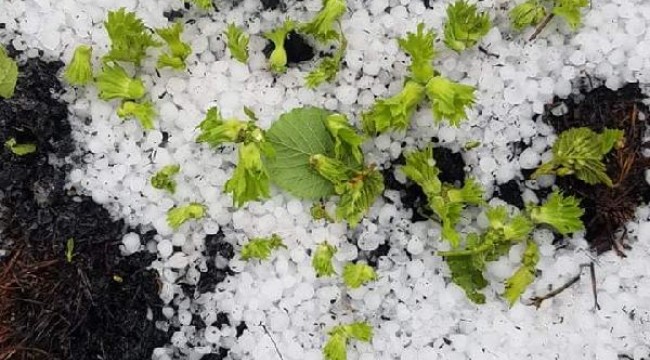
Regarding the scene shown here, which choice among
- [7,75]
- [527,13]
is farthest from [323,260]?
[7,75]

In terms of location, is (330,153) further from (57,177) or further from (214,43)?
(57,177)

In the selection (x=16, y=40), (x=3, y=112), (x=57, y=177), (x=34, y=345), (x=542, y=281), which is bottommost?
(x=34, y=345)

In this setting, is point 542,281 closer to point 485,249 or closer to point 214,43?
point 485,249

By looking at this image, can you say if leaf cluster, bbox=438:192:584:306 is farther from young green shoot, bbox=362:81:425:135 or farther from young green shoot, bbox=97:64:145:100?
young green shoot, bbox=97:64:145:100

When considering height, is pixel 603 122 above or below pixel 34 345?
above

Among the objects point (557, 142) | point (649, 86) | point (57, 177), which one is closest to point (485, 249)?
point (557, 142)

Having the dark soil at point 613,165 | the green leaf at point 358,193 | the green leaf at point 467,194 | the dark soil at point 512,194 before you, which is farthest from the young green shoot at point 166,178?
the dark soil at point 613,165

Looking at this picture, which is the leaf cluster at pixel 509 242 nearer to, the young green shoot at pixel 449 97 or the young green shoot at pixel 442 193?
the young green shoot at pixel 442 193

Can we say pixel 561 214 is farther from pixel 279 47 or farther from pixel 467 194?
pixel 279 47
